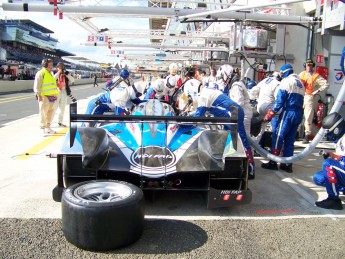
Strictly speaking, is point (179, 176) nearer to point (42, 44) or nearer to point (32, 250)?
point (32, 250)

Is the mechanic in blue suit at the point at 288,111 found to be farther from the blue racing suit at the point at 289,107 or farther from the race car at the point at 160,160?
the race car at the point at 160,160

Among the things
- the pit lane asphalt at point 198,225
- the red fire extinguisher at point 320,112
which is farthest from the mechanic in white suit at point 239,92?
the red fire extinguisher at point 320,112

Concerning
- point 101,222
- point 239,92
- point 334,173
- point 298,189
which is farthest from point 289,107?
point 101,222

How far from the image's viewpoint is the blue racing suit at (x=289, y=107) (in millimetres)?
5926

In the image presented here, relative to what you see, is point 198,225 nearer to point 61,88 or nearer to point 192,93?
point 192,93

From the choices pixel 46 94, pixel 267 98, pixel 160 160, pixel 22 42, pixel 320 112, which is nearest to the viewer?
pixel 160 160

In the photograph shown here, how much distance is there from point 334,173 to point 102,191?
2.68 meters

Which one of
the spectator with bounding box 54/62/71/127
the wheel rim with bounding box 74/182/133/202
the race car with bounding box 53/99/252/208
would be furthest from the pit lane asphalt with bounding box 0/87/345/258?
the spectator with bounding box 54/62/71/127

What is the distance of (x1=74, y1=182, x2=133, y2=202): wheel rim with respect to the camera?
11.4 ft

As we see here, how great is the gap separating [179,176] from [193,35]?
1508 centimetres

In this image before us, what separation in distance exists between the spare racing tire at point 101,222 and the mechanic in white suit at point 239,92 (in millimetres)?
3252

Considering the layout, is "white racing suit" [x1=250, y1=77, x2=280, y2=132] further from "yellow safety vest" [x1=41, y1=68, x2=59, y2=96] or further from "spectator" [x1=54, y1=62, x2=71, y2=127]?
"spectator" [x1=54, y1=62, x2=71, y2=127]

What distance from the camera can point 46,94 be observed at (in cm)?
906

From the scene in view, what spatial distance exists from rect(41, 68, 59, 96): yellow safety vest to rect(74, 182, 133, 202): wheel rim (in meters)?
6.12
